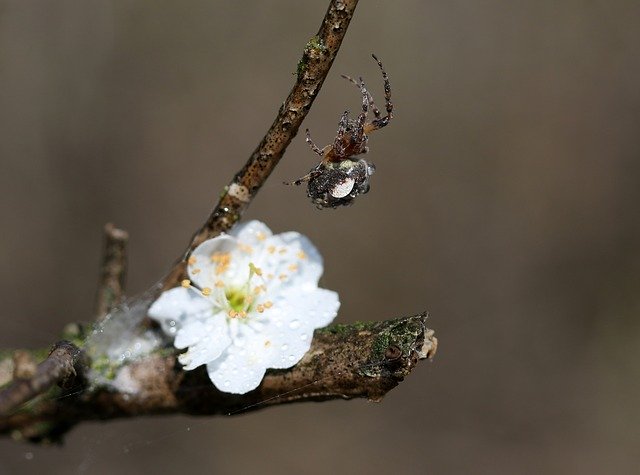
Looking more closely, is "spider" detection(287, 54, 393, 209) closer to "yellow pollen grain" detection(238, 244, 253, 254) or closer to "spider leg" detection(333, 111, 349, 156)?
"spider leg" detection(333, 111, 349, 156)

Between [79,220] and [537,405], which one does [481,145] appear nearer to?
[537,405]

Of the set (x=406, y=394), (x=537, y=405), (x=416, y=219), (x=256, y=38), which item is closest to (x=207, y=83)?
(x=256, y=38)

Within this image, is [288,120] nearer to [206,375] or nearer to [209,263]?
[209,263]

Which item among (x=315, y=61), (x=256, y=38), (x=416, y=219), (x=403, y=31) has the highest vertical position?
(x=403, y=31)

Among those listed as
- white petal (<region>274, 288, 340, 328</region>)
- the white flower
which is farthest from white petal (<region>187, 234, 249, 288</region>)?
white petal (<region>274, 288, 340, 328</region>)

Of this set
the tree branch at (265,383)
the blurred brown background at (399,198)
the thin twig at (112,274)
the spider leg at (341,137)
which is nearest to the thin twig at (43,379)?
the tree branch at (265,383)

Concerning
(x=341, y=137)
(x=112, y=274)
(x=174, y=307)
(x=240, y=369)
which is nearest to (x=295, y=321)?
(x=240, y=369)

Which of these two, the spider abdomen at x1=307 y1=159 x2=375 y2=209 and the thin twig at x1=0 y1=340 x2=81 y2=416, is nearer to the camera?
the thin twig at x1=0 y1=340 x2=81 y2=416

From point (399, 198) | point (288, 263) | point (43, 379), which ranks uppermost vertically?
point (399, 198)
